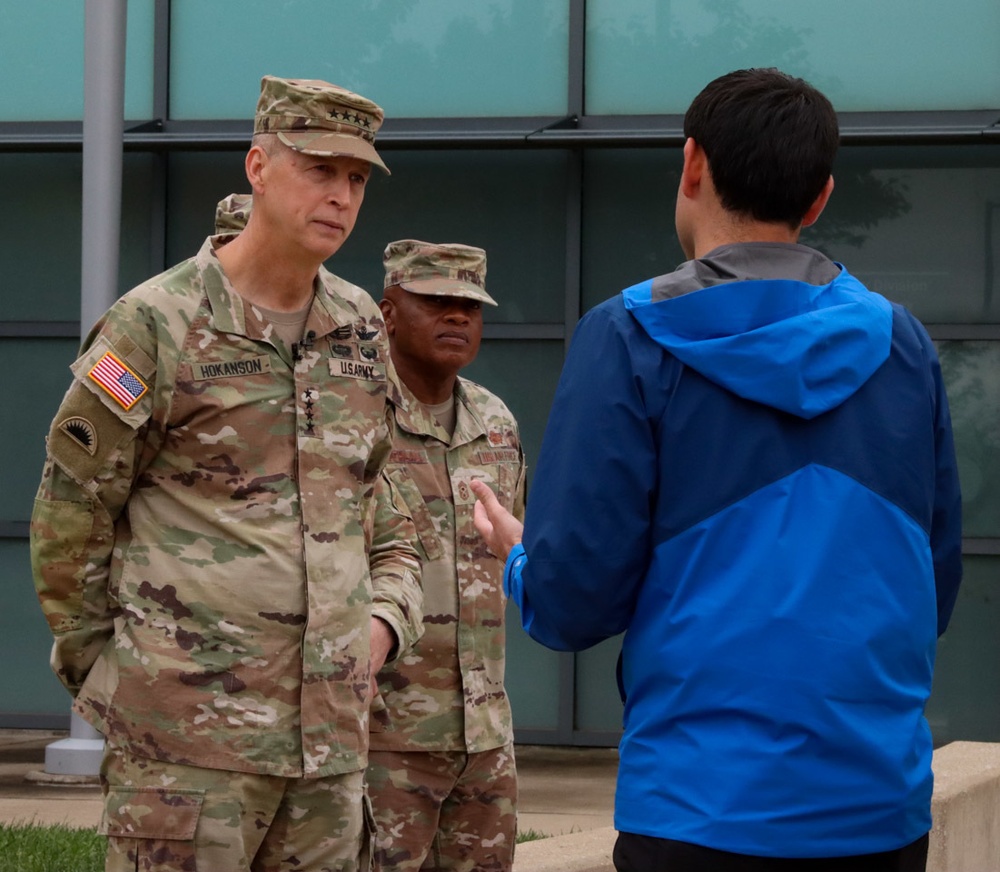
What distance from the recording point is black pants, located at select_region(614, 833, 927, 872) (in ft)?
7.16

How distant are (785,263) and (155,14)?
8221 millimetres

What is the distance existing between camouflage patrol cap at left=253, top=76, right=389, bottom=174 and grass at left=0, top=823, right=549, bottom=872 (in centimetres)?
343

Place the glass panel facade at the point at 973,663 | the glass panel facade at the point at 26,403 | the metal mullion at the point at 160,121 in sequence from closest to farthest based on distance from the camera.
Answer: the glass panel facade at the point at 973,663 → the metal mullion at the point at 160,121 → the glass panel facade at the point at 26,403

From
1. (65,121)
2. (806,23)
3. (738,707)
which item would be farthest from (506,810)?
(65,121)

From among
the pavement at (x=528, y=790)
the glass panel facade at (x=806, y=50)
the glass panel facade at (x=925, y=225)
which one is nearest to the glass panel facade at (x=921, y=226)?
the glass panel facade at (x=925, y=225)

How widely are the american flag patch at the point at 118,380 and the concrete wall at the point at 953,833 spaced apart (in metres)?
2.25

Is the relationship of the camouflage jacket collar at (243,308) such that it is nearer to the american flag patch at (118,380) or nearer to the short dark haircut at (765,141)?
the american flag patch at (118,380)

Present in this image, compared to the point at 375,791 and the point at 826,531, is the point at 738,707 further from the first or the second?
the point at 375,791

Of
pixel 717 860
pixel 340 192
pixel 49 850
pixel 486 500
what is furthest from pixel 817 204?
pixel 49 850

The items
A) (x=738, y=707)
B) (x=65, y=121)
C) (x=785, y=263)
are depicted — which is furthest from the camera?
(x=65, y=121)

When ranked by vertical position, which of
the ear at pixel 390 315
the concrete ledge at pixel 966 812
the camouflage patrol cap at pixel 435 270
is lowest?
the concrete ledge at pixel 966 812

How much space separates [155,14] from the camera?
9.88 metres

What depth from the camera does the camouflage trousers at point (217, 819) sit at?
9.73 feet

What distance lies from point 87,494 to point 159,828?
23.8 inches
